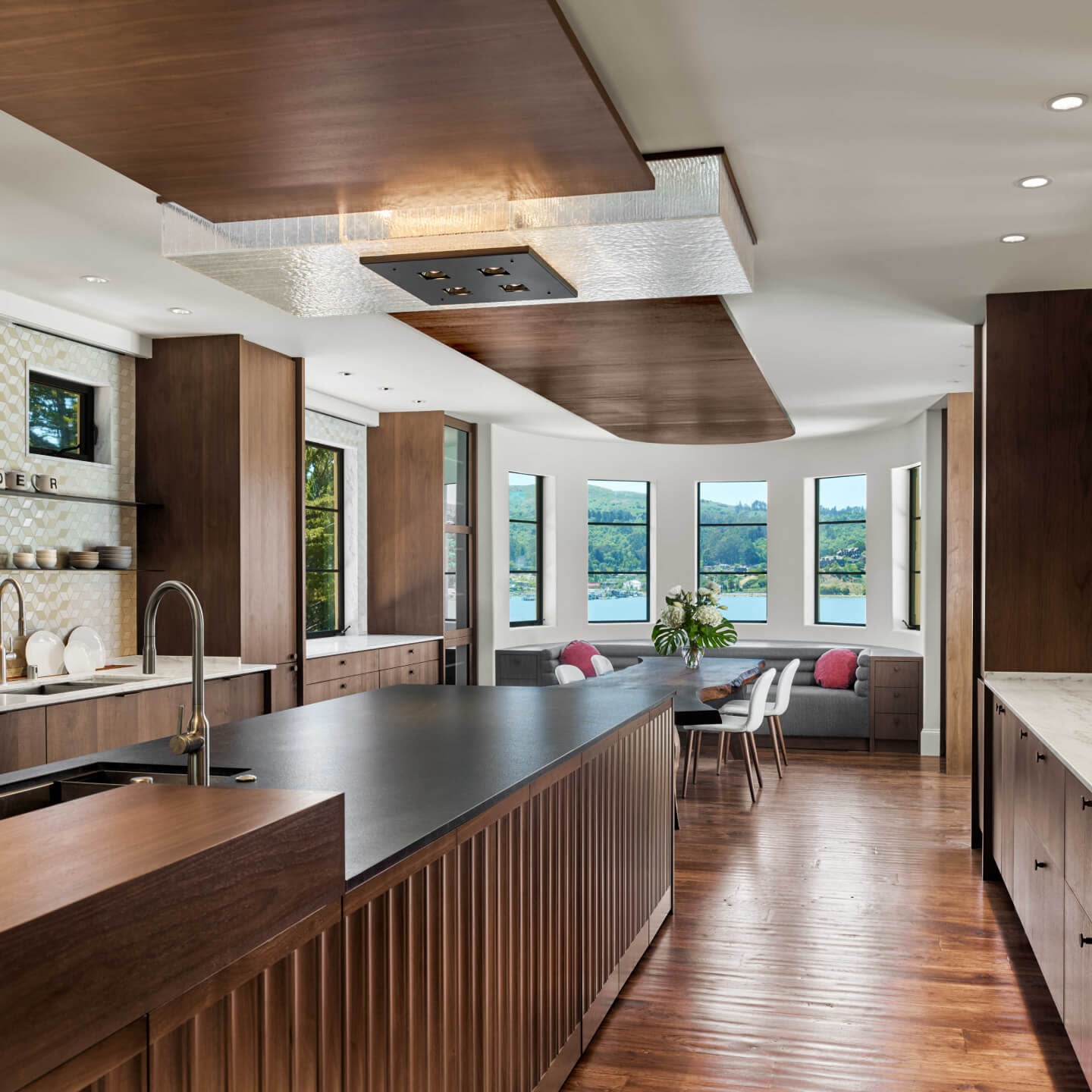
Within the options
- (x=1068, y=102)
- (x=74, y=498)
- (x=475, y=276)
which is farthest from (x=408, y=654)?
(x=1068, y=102)

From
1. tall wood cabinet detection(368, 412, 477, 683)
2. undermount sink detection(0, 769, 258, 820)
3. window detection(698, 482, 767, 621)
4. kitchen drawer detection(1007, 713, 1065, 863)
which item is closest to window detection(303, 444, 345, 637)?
tall wood cabinet detection(368, 412, 477, 683)

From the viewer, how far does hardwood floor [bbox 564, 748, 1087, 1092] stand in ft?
9.87

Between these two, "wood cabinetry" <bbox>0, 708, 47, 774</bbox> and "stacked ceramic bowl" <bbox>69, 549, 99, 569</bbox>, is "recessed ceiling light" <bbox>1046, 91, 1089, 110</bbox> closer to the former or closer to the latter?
"wood cabinetry" <bbox>0, 708, 47, 774</bbox>

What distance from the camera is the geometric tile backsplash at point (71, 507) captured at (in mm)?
4961

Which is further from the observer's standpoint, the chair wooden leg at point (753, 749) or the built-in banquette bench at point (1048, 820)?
the chair wooden leg at point (753, 749)

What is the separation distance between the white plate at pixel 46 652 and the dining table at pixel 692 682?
8.65ft

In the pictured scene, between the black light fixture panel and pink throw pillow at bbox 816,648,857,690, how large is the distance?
636cm

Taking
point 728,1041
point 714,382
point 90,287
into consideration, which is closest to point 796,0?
point 728,1041

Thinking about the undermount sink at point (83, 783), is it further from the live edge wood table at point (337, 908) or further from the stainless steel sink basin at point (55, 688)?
the stainless steel sink basin at point (55, 688)

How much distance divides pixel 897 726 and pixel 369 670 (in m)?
4.32

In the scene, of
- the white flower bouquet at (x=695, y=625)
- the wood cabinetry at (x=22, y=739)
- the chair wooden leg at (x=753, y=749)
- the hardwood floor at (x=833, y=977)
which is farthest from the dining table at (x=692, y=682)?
the wood cabinetry at (x=22, y=739)

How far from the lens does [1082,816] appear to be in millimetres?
2754

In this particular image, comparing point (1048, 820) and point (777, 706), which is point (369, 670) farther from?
point (1048, 820)

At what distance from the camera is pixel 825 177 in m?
3.31
